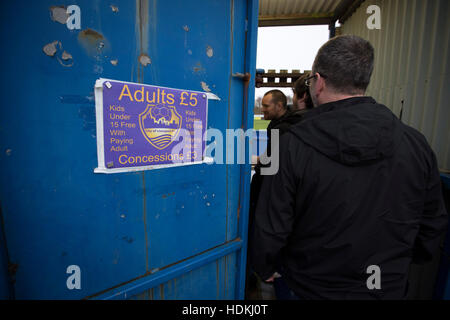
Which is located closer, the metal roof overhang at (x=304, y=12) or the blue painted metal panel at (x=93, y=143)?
the blue painted metal panel at (x=93, y=143)

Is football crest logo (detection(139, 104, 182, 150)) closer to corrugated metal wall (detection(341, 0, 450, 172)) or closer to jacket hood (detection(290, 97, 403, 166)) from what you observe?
jacket hood (detection(290, 97, 403, 166))

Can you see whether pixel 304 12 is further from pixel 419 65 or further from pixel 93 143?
pixel 93 143

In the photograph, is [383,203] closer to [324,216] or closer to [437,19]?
[324,216]

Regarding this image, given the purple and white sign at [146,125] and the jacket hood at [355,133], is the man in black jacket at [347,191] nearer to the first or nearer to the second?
the jacket hood at [355,133]

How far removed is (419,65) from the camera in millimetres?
1863

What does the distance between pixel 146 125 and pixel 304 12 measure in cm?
343

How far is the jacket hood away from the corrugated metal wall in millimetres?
1271

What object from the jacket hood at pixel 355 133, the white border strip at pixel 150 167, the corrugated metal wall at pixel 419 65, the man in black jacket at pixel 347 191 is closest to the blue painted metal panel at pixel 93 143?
the white border strip at pixel 150 167

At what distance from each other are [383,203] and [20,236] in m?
1.55

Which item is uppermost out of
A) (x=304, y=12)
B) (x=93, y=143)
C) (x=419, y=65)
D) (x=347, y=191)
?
(x=304, y=12)

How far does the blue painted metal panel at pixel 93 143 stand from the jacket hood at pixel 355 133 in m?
0.57

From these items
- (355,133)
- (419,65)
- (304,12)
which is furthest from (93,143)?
(304,12)

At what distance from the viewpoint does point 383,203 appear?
0.98 metres

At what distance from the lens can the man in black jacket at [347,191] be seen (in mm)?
955
